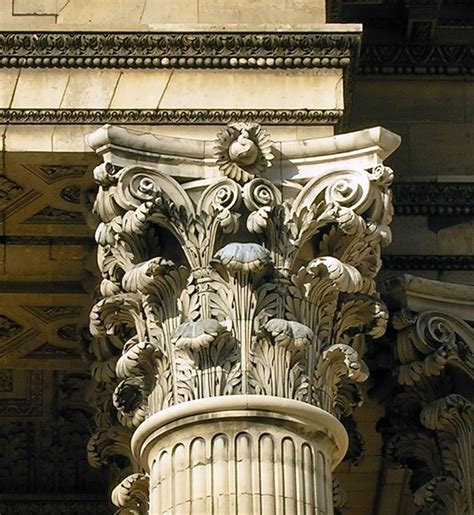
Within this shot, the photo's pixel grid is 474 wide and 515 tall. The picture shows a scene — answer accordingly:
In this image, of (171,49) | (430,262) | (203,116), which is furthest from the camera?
(430,262)

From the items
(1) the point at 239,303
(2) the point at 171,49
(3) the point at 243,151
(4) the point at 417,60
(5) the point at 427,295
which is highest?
(4) the point at 417,60

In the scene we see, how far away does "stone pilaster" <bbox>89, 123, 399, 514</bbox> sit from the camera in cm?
2398

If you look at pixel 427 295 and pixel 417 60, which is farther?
pixel 417 60

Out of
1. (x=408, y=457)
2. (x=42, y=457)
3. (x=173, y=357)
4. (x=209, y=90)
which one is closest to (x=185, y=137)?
(x=209, y=90)

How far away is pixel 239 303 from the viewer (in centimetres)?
2466

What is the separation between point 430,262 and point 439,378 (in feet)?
4.95

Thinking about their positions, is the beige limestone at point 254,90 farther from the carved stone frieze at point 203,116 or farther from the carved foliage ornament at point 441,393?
the carved foliage ornament at point 441,393

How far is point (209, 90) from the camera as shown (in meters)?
26.1

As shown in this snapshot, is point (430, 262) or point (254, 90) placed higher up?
point (254, 90)

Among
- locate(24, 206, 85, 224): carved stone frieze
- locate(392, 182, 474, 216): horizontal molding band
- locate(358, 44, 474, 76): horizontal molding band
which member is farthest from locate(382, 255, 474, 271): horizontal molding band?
locate(24, 206, 85, 224): carved stone frieze

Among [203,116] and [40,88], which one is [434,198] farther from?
[40,88]

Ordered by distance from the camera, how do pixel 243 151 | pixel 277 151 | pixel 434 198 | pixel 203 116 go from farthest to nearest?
1. pixel 434 198
2. pixel 203 116
3. pixel 277 151
4. pixel 243 151

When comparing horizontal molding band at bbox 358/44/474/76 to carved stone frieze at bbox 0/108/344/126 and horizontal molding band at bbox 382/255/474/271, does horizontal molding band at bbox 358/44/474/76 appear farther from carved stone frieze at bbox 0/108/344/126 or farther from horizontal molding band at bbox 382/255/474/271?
carved stone frieze at bbox 0/108/344/126

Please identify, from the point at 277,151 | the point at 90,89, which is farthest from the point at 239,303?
the point at 90,89
